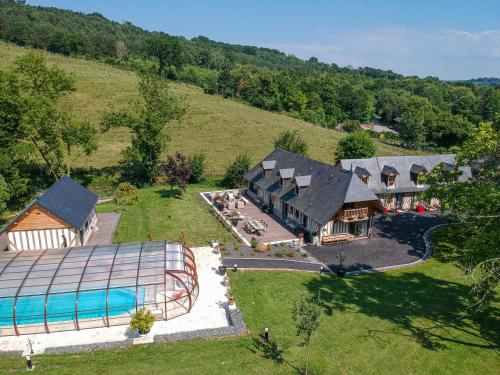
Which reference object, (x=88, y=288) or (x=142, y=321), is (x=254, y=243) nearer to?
(x=142, y=321)

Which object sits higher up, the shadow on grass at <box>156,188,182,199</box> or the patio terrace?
the shadow on grass at <box>156,188,182,199</box>

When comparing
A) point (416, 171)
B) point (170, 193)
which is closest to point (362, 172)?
point (416, 171)

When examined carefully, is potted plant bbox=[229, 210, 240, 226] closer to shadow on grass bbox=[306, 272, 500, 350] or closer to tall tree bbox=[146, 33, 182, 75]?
shadow on grass bbox=[306, 272, 500, 350]

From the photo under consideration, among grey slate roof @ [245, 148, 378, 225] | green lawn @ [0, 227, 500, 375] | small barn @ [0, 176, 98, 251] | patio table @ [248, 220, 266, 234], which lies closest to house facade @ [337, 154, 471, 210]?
grey slate roof @ [245, 148, 378, 225]

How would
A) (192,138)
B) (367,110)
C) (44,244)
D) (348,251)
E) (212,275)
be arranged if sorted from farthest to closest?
(367,110), (192,138), (348,251), (44,244), (212,275)

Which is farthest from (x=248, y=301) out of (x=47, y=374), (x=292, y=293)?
(x=47, y=374)

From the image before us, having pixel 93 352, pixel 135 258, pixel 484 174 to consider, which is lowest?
pixel 93 352

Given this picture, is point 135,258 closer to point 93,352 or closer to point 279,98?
point 93,352
